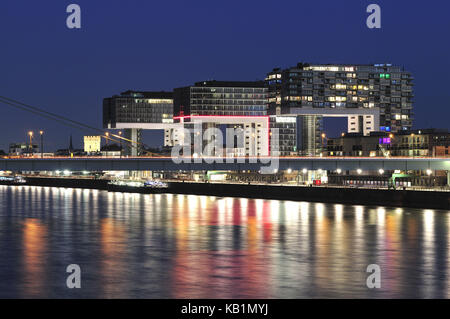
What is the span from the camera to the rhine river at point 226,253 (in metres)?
38.0

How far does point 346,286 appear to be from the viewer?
38.6m

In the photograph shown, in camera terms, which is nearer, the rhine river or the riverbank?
the rhine river

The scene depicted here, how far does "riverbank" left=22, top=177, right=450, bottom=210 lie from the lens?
9800 cm

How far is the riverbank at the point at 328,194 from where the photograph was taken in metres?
98.0

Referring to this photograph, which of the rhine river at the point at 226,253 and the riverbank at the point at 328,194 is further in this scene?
the riverbank at the point at 328,194

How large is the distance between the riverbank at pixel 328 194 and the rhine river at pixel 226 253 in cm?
568

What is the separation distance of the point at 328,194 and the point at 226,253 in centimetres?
6426

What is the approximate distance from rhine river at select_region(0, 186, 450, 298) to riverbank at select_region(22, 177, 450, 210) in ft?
18.6

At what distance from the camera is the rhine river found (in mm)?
38031

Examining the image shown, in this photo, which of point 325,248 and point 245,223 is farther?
point 245,223

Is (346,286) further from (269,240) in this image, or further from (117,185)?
(117,185)
